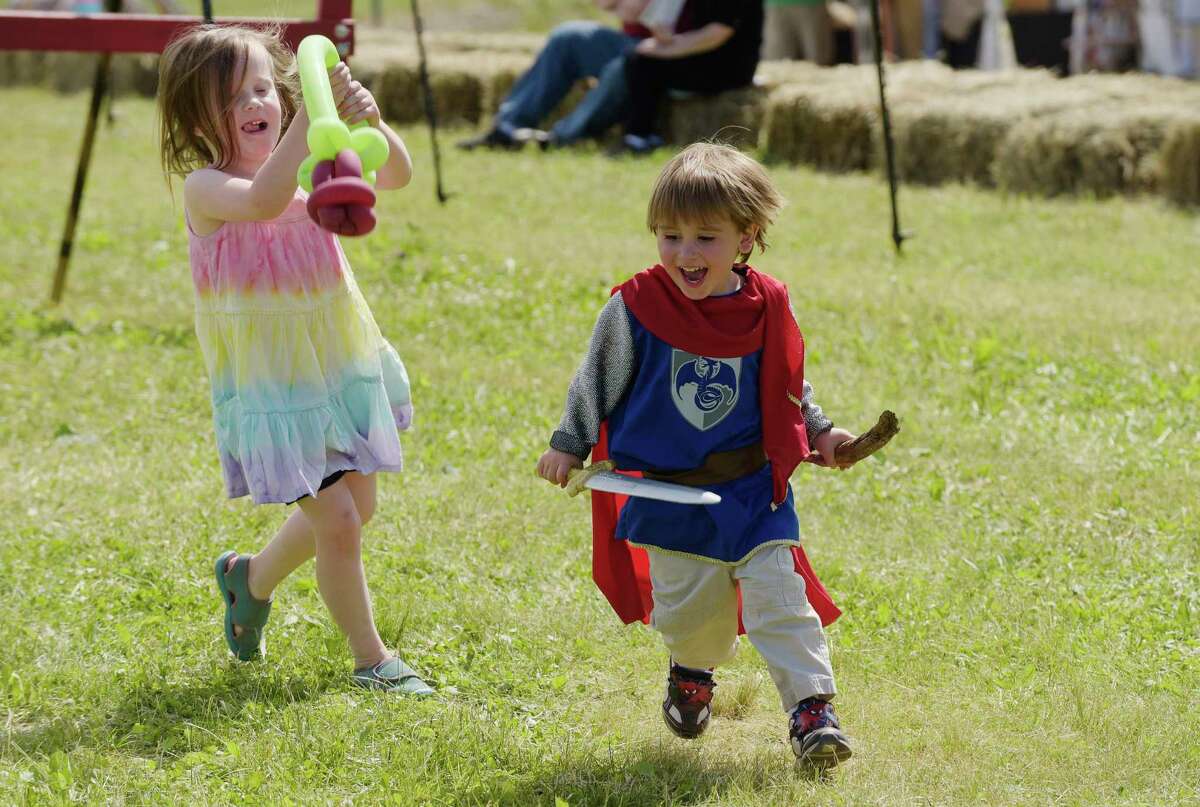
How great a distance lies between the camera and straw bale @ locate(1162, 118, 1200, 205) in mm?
9680

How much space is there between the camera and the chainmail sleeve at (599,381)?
3.55 m

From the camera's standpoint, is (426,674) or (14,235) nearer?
(426,674)

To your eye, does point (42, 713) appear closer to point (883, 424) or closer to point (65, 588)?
point (65, 588)

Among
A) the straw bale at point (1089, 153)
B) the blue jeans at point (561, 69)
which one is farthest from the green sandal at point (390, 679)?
the blue jeans at point (561, 69)

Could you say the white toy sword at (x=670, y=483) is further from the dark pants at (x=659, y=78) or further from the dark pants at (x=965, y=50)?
the dark pants at (x=965, y=50)

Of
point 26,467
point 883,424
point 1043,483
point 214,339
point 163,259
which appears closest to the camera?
point 883,424

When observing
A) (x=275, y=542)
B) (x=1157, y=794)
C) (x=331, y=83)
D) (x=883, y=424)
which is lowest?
(x=1157, y=794)

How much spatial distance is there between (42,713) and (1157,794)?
273 cm

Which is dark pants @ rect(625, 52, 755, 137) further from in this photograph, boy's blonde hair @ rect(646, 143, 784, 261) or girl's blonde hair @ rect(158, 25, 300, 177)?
boy's blonde hair @ rect(646, 143, 784, 261)

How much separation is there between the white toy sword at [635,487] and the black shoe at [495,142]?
8.96m

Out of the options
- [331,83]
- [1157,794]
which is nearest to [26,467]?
[331,83]

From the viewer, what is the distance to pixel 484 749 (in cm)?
370

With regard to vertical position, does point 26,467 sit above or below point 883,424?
below

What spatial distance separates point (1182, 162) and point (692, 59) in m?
3.82
